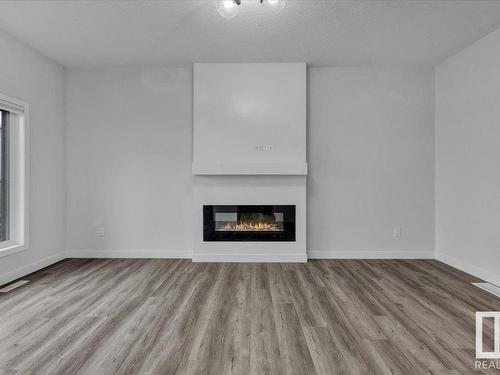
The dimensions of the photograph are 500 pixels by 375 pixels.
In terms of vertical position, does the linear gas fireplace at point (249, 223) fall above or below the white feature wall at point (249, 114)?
below

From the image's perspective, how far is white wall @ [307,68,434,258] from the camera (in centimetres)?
430

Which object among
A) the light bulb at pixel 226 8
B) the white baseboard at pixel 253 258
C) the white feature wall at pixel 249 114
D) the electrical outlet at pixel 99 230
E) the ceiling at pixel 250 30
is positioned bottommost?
the white baseboard at pixel 253 258

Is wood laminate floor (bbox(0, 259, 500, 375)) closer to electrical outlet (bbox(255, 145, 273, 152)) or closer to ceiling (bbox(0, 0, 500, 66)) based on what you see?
electrical outlet (bbox(255, 145, 273, 152))

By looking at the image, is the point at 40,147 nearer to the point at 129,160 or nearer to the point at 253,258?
the point at 129,160

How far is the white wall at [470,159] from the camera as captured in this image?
3260mm

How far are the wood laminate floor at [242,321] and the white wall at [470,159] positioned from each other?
37 centimetres

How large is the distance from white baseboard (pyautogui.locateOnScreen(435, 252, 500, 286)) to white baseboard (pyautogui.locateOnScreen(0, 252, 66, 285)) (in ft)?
16.9

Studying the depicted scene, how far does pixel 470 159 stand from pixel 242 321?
10.6 feet

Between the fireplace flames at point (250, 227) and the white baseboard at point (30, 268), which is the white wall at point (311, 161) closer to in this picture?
the white baseboard at point (30, 268)

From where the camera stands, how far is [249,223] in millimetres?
4270

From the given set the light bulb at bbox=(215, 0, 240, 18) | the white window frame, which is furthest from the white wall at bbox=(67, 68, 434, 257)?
the light bulb at bbox=(215, 0, 240, 18)

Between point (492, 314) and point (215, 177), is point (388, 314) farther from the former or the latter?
point (215, 177)

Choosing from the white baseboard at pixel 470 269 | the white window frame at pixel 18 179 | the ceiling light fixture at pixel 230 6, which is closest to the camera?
the ceiling light fixture at pixel 230 6

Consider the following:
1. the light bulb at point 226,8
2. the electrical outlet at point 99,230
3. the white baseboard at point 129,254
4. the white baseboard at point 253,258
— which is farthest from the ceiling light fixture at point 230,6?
the electrical outlet at point 99,230
